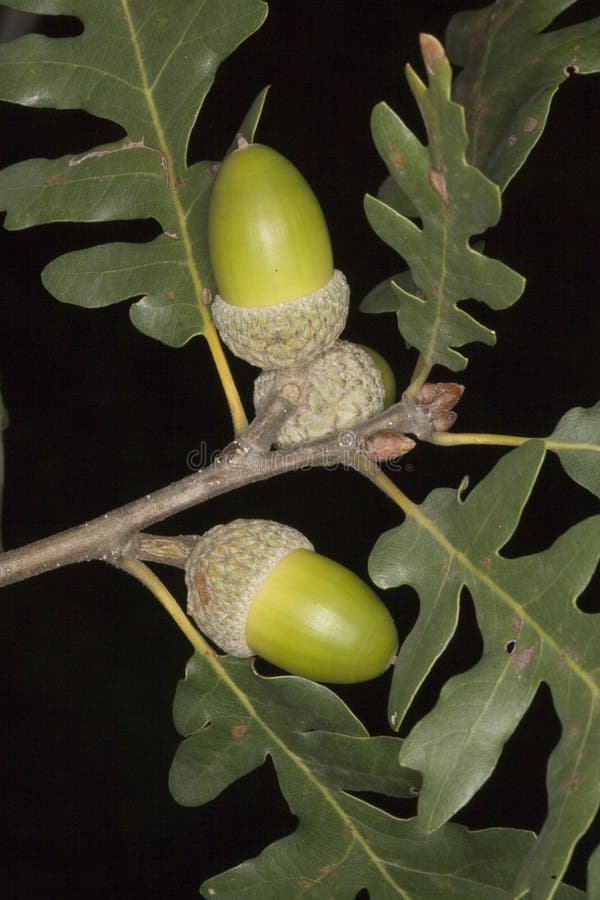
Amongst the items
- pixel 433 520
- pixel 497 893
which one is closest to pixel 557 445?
pixel 433 520

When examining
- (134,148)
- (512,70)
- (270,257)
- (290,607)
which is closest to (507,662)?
(290,607)

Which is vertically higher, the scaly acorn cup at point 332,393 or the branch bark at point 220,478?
the scaly acorn cup at point 332,393

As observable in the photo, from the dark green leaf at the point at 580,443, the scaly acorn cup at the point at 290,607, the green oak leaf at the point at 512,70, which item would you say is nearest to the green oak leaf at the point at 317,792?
the scaly acorn cup at the point at 290,607

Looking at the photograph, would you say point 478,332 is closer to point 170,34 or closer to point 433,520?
point 433,520

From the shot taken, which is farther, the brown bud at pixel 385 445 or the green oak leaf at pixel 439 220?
the brown bud at pixel 385 445

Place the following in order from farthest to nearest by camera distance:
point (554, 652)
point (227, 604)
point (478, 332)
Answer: point (227, 604) < point (478, 332) < point (554, 652)

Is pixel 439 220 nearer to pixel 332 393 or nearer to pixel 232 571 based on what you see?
pixel 332 393

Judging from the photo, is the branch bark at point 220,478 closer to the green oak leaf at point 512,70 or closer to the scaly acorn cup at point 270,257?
the scaly acorn cup at point 270,257
